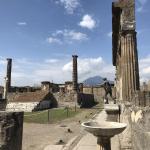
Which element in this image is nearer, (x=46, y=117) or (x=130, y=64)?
(x=130, y=64)

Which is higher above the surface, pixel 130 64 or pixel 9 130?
pixel 130 64

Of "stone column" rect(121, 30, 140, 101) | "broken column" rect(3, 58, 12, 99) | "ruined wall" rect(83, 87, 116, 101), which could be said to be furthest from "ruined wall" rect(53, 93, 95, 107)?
"stone column" rect(121, 30, 140, 101)

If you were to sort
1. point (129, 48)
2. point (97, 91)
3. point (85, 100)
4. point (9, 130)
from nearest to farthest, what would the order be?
point (9, 130) → point (129, 48) → point (85, 100) → point (97, 91)

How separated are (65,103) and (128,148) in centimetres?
3425

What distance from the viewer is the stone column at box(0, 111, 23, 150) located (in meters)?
5.07

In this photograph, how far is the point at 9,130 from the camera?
515 centimetres

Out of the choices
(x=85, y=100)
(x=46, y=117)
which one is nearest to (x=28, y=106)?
(x=85, y=100)

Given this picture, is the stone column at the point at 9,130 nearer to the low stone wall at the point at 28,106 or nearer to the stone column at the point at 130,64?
the stone column at the point at 130,64

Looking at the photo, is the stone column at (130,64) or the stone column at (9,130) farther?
the stone column at (130,64)

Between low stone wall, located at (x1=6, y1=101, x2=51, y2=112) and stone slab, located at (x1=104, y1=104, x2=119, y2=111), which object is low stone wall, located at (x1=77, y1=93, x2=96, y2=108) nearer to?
low stone wall, located at (x1=6, y1=101, x2=51, y2=112)

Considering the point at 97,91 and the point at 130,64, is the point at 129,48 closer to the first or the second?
the point at 130,64

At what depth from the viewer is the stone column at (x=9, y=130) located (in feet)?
16.6

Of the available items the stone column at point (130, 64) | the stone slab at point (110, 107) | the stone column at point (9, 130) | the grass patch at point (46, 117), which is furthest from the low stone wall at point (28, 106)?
the stone column at point (9, 130)

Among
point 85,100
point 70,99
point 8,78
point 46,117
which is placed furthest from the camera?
point 8,78
